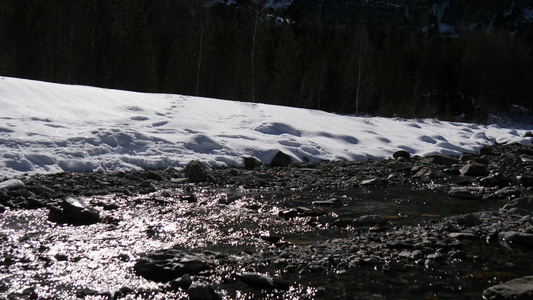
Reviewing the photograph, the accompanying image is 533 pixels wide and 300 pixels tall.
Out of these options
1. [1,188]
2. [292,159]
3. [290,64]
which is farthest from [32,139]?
[290,64]

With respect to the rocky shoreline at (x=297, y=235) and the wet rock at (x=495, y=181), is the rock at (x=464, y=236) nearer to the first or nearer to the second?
the rocky shoreline at (x=297, y=235)

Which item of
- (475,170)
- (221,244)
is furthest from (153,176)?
(475,170)

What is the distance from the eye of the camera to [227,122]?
14789 millimetres

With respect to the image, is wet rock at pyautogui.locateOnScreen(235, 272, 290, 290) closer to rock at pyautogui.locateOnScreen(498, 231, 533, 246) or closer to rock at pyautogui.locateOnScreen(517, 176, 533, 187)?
rock at pyautogui.locateOnScreen(498, 231, 533, 246)

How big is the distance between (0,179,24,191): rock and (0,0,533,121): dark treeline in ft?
60.6

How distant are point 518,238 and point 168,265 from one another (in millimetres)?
4284

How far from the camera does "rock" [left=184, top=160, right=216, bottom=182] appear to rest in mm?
9320

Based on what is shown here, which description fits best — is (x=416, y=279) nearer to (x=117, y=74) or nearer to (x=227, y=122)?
(x=227, y=122)

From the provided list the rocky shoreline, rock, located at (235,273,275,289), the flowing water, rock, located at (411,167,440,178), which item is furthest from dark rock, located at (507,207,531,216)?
rock, located at (235,273,275,289)

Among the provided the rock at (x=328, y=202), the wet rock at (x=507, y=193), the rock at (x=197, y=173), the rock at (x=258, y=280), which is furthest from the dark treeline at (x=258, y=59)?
the rock at (x=258, y=280)

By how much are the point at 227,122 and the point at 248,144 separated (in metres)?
2.62

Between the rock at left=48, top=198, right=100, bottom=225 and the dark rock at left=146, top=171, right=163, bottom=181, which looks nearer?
the rock at left=48, top=198, right=100, bottom=225

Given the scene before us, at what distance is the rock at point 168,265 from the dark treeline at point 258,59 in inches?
822

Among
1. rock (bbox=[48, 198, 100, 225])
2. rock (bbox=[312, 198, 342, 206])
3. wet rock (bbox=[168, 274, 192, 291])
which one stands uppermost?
wet rock (bbox=[168, 274, 192, 291])
